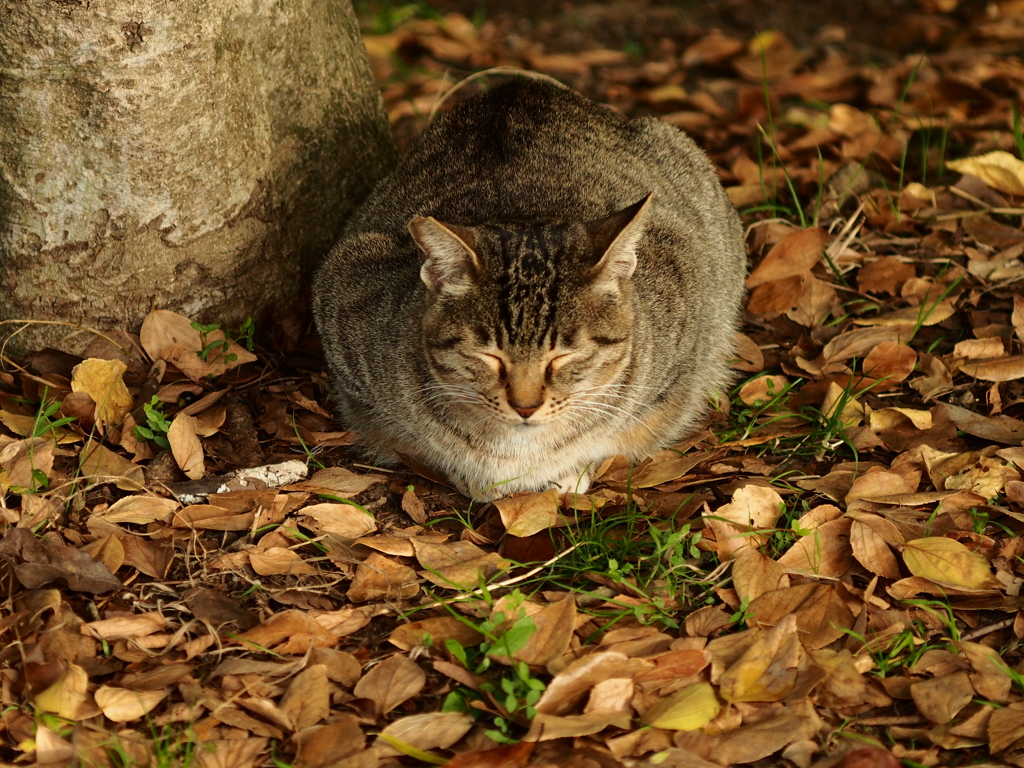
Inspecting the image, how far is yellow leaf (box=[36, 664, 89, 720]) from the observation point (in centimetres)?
257

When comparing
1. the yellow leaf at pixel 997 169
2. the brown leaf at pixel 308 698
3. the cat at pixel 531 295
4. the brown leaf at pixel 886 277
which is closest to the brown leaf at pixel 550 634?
the brown leaf at pixel 308 698

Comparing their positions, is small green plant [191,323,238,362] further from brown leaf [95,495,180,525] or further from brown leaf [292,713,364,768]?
brown leaf [292,713,364,768]

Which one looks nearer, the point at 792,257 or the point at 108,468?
the point at 108,468

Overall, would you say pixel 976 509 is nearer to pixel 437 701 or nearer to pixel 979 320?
pixel 979 320

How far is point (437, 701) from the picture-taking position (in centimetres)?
271

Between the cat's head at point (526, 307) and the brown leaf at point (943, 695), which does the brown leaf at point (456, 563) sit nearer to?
the cat's head at point (526, 307)

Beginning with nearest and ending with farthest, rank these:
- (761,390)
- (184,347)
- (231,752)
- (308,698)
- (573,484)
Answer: (231,752)
(308,698)
(573,484)
(184,347)
(761,390)

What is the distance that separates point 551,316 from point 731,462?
35.4 inches

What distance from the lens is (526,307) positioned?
312cm

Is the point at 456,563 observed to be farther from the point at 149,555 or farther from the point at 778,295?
the point at 778,295

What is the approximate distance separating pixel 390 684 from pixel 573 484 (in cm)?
106

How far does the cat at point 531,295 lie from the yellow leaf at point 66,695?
132 cm

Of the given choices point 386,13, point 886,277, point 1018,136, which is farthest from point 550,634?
point 386,13

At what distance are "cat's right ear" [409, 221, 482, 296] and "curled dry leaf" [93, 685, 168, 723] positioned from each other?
1406 millimetres
